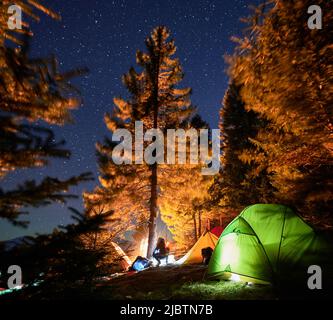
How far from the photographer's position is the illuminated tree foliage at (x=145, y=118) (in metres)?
15.3

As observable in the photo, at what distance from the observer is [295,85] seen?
233 inches

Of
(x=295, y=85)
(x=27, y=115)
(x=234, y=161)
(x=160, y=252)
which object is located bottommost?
(x=160, y=252)

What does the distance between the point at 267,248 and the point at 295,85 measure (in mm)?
4106

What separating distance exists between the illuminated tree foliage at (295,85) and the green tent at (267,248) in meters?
0.68

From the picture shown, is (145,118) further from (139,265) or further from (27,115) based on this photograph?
(27,115)

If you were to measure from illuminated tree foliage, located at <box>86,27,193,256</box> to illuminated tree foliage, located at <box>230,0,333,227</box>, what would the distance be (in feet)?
30.9

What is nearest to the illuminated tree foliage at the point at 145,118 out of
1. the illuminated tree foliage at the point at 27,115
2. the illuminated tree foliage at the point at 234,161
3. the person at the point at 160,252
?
the person at the point at 160,252

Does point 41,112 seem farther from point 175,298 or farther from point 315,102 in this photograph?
point 315,102

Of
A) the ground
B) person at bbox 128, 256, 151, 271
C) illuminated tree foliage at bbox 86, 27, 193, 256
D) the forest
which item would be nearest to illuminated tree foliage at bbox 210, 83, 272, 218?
the forest

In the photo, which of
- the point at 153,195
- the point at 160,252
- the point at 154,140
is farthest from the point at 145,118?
the point at 160,252

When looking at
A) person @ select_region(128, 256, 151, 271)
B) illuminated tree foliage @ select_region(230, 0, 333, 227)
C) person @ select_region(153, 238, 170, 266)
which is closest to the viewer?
illuminated tree foliage @ select_region(230, 0, 333, 227)

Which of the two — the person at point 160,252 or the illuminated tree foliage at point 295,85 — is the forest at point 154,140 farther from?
the person at point 160,252

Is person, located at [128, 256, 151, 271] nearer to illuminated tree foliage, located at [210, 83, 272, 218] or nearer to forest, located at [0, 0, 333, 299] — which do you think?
forest, located at [0, 0, 333, 299]

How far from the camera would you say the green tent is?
5.95 m
